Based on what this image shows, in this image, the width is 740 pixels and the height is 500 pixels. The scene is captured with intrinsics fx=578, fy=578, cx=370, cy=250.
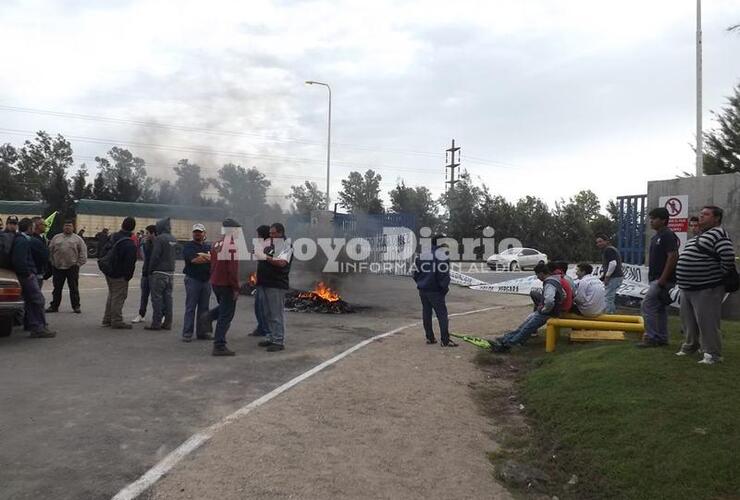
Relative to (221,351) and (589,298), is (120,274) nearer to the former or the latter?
(221,351)

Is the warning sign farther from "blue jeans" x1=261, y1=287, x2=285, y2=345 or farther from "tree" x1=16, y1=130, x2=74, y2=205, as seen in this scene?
"tree" x1=16, y1=130, x2=74, y2=205

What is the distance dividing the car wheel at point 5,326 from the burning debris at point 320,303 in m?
5.59

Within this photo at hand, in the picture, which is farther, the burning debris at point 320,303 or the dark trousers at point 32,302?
the burning debris at point 320,303

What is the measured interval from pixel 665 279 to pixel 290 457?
5037mm

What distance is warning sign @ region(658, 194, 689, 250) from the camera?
12109 millimetres

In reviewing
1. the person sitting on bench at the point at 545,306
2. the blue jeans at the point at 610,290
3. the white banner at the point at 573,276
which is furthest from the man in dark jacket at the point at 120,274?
the blue jeans at the point at 610,290

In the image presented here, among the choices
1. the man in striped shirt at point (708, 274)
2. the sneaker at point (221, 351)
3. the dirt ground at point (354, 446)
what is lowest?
the dirt ground at point (354, 446)

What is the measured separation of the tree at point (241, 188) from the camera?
23.8 metres

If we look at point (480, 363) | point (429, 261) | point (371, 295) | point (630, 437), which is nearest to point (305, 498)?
point (630, 437)

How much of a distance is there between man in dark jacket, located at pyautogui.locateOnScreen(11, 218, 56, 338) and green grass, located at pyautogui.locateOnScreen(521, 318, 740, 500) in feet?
22.5

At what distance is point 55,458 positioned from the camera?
4.02 metres

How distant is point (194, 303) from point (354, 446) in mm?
5003

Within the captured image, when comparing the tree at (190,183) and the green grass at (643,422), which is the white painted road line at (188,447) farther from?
the tree at (190,183)

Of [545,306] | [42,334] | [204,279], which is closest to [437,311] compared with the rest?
[545,306]
